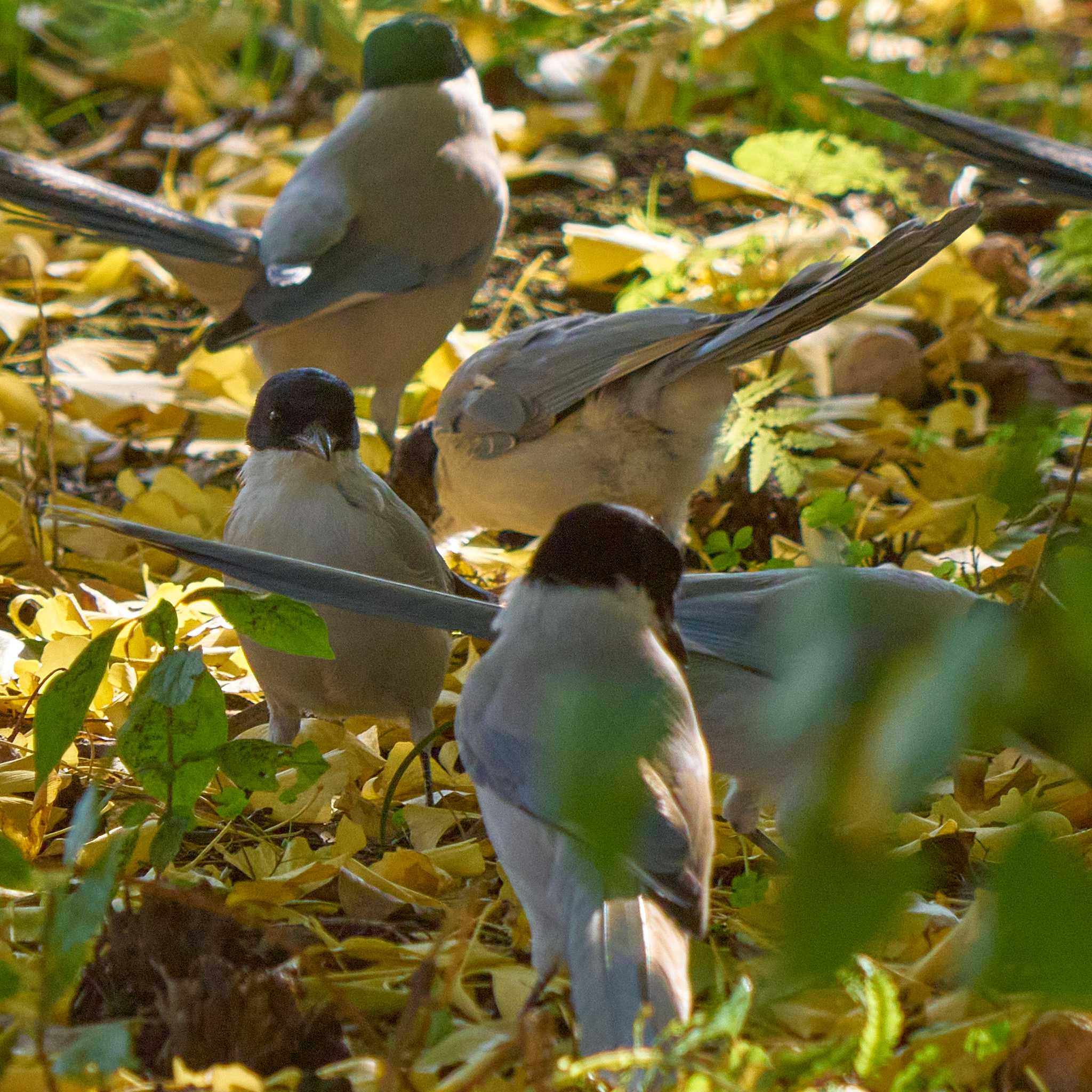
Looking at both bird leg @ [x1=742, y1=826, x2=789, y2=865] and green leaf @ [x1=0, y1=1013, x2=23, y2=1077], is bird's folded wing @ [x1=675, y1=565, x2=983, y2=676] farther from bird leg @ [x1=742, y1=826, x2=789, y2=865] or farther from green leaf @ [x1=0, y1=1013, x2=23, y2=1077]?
green leaf @ [x1=0, y1=1013, x2=23, y2=1077]

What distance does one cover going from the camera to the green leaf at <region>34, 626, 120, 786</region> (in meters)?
1.86

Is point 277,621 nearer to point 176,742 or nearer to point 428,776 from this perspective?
point 176,742

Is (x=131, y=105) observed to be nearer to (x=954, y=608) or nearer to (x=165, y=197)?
(x=165, y=197)

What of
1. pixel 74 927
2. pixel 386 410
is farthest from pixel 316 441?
pixel 386 410

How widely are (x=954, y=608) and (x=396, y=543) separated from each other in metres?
0.95

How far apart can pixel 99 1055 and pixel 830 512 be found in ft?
6.97

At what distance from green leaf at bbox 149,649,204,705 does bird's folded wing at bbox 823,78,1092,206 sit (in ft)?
6.47

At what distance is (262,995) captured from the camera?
165cm

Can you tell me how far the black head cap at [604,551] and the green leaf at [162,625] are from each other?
53cm

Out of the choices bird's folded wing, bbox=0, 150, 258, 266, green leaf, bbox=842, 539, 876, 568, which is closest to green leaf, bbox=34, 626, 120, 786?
green leaf, bbox=842, 539, 876, 568

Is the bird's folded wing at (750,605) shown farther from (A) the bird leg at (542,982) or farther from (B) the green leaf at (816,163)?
(B) the green leaf at (816,163)

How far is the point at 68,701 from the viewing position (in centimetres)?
186

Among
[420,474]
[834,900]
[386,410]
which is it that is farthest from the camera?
[386,410]

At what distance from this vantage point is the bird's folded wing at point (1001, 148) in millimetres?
2994
